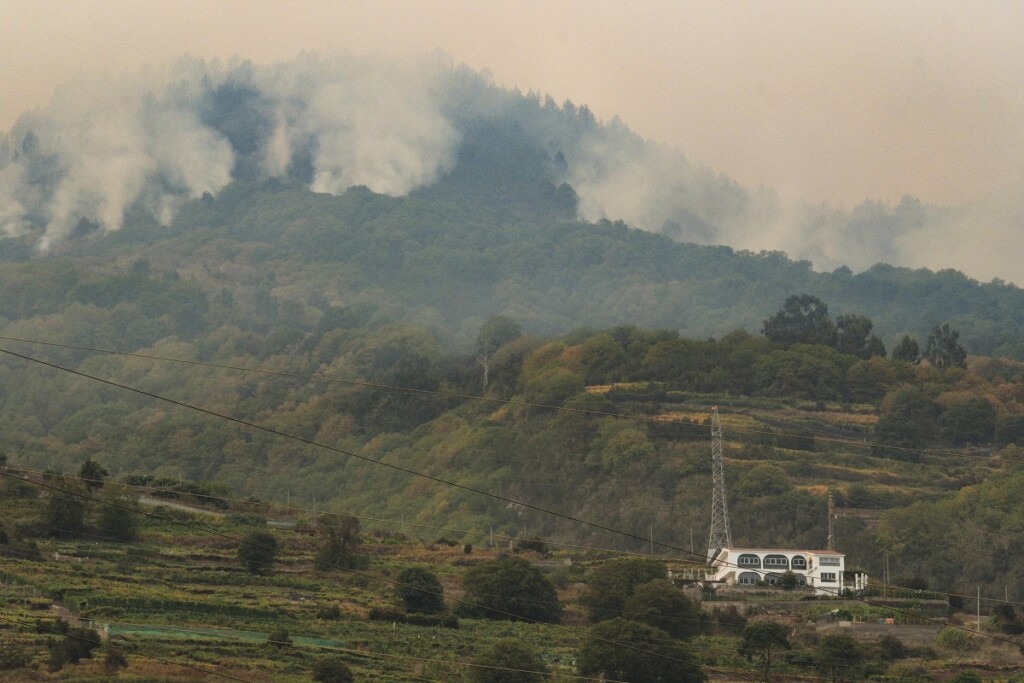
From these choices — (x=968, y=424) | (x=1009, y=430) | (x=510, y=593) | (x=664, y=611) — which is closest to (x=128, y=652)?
(x=510, y=593)

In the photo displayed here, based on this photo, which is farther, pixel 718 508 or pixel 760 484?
Answer: pixel 760 484

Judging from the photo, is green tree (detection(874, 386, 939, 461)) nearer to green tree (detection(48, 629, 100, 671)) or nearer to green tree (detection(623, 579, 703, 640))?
green tree (detection(623, 579, 703, 640))

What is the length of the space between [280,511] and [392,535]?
9.57 m

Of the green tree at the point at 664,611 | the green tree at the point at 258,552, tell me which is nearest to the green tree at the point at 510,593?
the green tree at the point at 664,611

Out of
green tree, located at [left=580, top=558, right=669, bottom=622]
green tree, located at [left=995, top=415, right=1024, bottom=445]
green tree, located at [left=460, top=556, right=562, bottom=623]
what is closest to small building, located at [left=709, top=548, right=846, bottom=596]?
green tree, located at [left=580, top=558, right=669, bottom=622]

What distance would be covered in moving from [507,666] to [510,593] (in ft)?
53.9

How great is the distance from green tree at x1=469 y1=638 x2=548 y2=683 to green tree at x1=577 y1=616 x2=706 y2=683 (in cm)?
226

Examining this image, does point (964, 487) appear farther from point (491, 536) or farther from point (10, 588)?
point (10, 588)

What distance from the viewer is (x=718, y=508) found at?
111 metres

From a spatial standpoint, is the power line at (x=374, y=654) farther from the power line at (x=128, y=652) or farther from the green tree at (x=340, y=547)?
the green tree at (x=340, y=547)

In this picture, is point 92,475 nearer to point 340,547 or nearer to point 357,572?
point 340,547

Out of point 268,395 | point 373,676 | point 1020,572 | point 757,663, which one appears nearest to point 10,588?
point 373,676

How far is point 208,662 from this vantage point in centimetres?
6275

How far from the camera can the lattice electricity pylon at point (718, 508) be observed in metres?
102
